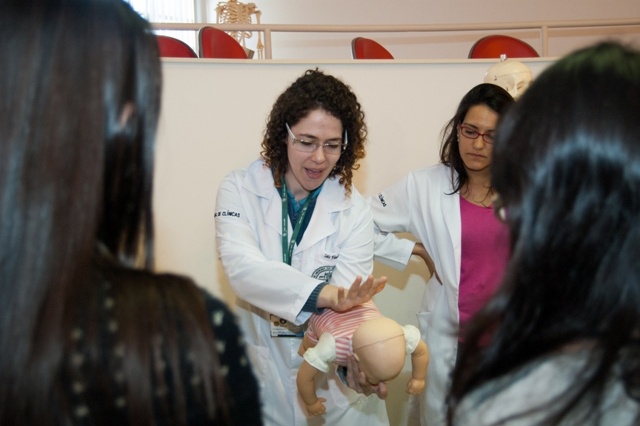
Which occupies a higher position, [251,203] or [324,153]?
[324,153]

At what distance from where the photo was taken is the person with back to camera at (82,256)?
724 millimetres

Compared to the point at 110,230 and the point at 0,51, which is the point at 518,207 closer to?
the point at 110,230

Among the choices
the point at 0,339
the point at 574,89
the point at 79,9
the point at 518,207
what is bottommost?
the point at 0,339

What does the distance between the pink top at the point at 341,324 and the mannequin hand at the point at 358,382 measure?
2 centimetres

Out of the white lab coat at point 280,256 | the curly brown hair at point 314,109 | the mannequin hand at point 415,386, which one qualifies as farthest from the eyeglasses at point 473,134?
the mannequin hand at point 415,386

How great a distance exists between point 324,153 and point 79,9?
145cm

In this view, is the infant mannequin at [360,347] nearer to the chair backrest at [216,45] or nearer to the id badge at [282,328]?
the id badge at [282,328]

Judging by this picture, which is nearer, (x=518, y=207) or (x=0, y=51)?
(x=0, y=51)

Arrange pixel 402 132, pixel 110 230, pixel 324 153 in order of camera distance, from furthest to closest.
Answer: pixel 402 132 < pixel 324 153 < pixel 110 230

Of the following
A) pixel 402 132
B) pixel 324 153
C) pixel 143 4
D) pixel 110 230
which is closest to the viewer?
pixel 110 230

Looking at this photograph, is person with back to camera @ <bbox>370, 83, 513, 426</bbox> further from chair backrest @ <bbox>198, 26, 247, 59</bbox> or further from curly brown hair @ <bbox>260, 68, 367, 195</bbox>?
chair backrest @ <bbox>198, 26, 247, 59</bbox>

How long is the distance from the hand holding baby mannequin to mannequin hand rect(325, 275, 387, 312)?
6 cm

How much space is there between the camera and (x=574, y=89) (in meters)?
0.85

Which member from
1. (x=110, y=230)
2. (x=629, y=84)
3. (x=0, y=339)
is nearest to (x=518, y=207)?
(x=629, y=84)
